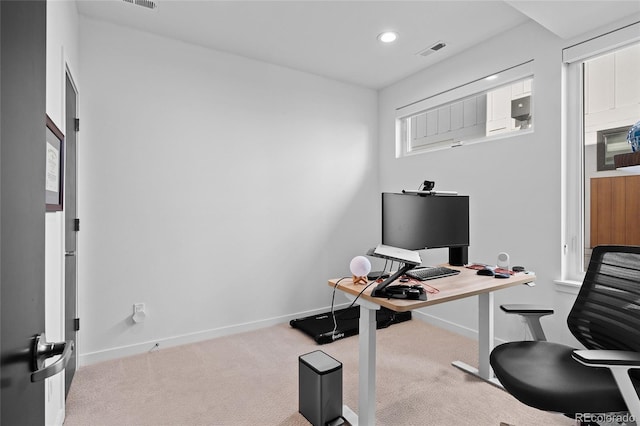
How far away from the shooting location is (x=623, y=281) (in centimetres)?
156

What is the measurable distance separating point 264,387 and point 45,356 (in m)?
1.92

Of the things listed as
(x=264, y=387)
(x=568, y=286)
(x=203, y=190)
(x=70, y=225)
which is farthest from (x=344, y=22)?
(x=264, y=387)

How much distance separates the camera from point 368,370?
1815 mm

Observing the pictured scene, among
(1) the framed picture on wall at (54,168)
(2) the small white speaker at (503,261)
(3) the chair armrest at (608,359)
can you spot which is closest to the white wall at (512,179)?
(2) the small white speaker at (503,261)

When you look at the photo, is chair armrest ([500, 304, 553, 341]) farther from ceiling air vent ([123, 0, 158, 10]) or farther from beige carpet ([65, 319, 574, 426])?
ceiling air vent ([123, 0, 158, 10])

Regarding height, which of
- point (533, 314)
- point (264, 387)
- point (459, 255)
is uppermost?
point (459, 255)

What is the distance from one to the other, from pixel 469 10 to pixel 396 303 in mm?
2324

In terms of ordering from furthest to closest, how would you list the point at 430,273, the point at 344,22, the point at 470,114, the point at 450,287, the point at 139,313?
the point at 470,114, the point at 139,313, the point at 344,22, the point at 430,273, the point at 450,287

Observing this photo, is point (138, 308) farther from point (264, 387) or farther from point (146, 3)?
point (146, 3)

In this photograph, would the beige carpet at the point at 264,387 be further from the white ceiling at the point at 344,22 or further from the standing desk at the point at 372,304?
the white ceiling at the point at 344,22

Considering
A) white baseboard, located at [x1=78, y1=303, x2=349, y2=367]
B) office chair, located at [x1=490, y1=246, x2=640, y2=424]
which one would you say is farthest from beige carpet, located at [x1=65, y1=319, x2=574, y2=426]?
office chair, located at [x1=490, y1=246, x2=640, y2=424]

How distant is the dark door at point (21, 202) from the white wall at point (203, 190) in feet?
7.58

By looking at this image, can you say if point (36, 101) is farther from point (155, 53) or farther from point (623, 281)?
point (155, 53)

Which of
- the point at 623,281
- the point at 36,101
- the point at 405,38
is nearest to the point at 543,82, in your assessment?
the point at 405,38
